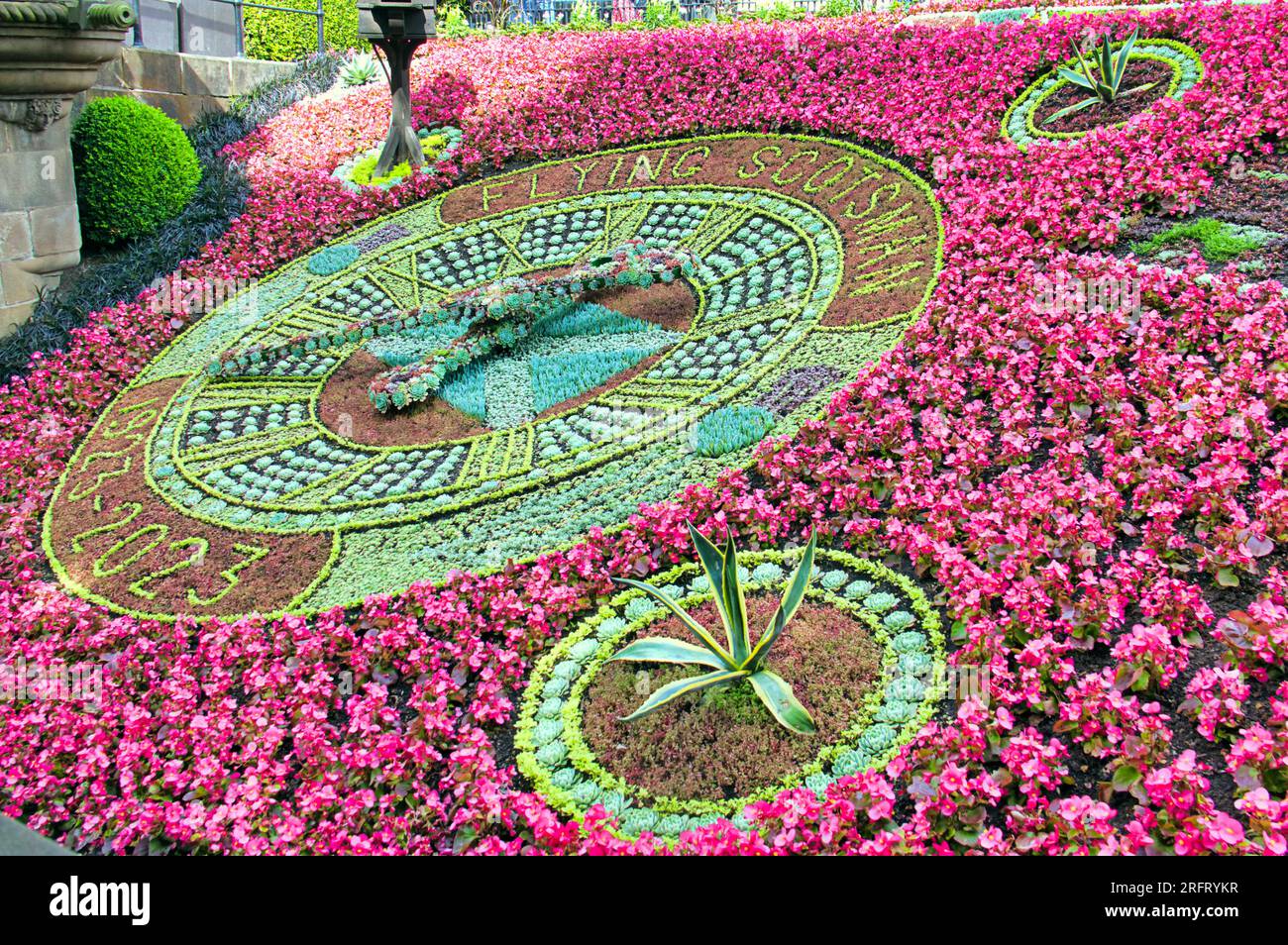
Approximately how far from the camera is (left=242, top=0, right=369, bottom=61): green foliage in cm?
1444

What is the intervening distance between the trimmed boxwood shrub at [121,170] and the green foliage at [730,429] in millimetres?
6578

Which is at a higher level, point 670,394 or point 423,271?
point 423,271

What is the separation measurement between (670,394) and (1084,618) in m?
2.96

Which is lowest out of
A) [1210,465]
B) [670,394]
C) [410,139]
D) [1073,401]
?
[1210,465]

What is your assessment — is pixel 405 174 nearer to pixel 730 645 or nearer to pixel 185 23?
pixel 185 23

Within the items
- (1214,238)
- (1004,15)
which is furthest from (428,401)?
(1004,15)

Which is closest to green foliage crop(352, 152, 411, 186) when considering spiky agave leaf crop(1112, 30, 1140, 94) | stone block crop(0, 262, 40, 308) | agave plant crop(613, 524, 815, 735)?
stone block crop(0, 262, 40, 308)

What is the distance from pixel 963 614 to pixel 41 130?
8.21 metres

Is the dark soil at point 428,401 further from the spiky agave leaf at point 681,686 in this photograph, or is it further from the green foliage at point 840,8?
the green foliage at point 840,8

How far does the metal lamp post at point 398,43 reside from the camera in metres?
9.21

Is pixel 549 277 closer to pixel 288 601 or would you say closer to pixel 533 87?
pixel 288 601

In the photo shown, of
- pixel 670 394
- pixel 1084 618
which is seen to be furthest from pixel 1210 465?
pixel 670 394

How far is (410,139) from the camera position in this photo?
32.7 ft

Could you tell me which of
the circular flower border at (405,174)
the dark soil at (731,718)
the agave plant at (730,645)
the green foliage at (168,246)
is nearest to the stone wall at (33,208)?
the green foliage at (168,246)
